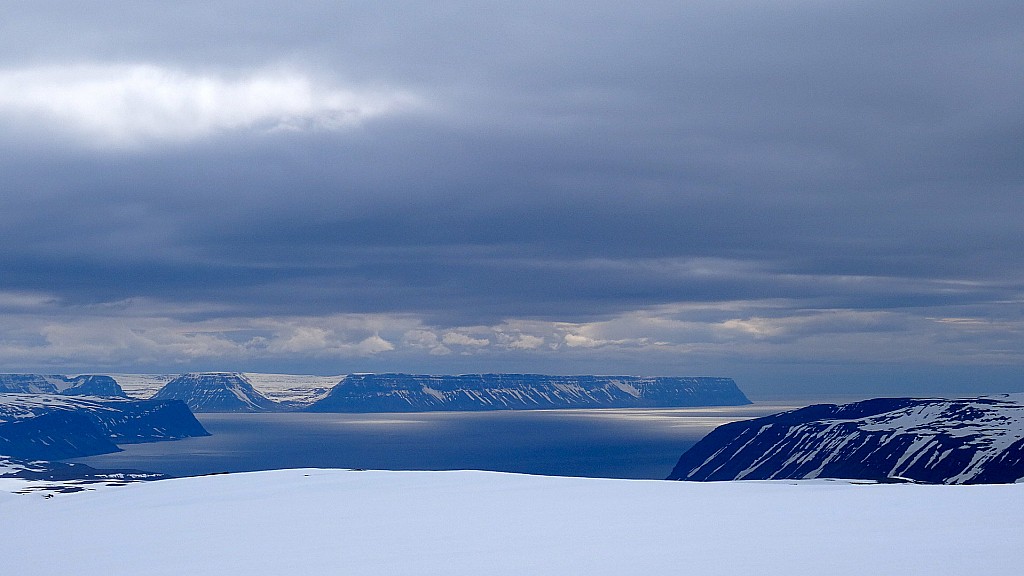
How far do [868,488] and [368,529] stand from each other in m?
16.8

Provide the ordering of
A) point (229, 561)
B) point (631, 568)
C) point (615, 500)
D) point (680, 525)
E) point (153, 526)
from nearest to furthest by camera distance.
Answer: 1. point (631, 568)
2. point (229, 561)
3. point (680, 525)
4. point (153, 526)
5. point (615, 500)

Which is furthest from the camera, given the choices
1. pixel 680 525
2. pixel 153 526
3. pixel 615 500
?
pixel 615 500

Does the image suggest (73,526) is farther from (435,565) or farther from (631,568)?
(631,568)

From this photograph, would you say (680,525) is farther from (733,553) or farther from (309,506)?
(309,506)

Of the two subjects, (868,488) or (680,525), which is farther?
(868,488)

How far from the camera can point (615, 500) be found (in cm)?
2961

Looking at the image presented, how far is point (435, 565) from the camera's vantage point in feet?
65.8

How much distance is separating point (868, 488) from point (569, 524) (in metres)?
12.5

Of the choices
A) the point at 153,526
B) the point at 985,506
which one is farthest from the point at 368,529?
the point at 985,506

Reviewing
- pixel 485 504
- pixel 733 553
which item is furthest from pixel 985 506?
pixel 485 504

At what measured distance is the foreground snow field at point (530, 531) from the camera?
19375 mm

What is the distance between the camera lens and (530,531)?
2386cm

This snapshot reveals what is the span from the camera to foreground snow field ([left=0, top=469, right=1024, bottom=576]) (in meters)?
19.4

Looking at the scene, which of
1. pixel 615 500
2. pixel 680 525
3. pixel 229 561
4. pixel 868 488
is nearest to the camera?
pixel 229 561
